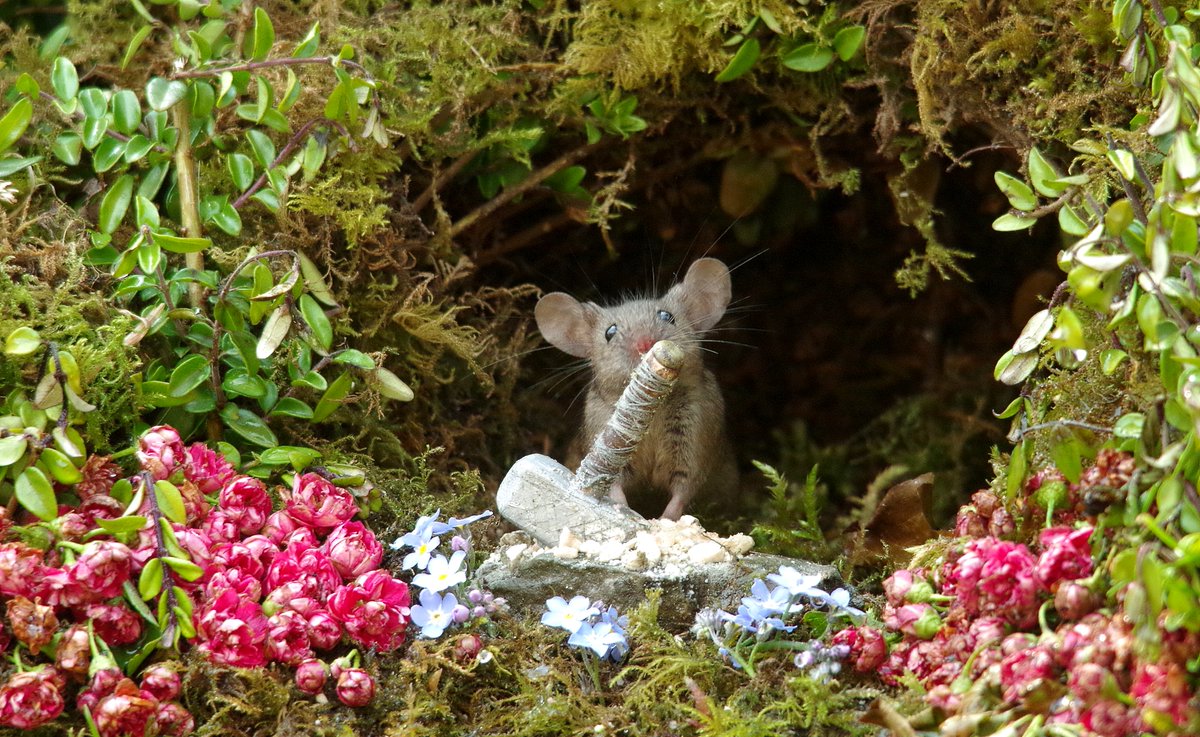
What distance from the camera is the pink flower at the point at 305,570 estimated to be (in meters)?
2.98

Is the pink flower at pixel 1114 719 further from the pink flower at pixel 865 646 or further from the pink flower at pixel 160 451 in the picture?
the pink flower at pixel 160 451

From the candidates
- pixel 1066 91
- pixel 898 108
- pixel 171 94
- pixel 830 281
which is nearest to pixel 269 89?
pixel 171 94

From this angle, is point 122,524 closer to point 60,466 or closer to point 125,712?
point 60,466


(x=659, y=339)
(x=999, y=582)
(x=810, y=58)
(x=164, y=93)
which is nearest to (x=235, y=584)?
(x=164, y=93)

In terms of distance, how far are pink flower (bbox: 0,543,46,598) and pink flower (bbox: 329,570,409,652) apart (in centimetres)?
71

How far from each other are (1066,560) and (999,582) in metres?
0.16

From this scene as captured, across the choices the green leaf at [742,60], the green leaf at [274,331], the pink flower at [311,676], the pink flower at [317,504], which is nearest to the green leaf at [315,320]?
the green leaf at [274,331]

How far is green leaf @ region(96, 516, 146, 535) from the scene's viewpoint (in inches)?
106

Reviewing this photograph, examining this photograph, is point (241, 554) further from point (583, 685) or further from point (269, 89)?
point (269, 89)

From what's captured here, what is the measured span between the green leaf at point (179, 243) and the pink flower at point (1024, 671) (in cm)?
235

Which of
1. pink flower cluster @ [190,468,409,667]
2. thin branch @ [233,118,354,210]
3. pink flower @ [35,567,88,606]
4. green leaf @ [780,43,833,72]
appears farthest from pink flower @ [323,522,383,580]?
green leaf @ [780,43,833,72]

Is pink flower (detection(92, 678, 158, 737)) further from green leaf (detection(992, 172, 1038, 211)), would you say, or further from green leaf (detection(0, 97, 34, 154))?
green leaf (detection(992, 172, 1038, 211))

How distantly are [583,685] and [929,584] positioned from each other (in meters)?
0.95

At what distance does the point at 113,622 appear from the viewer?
274 centimetres
